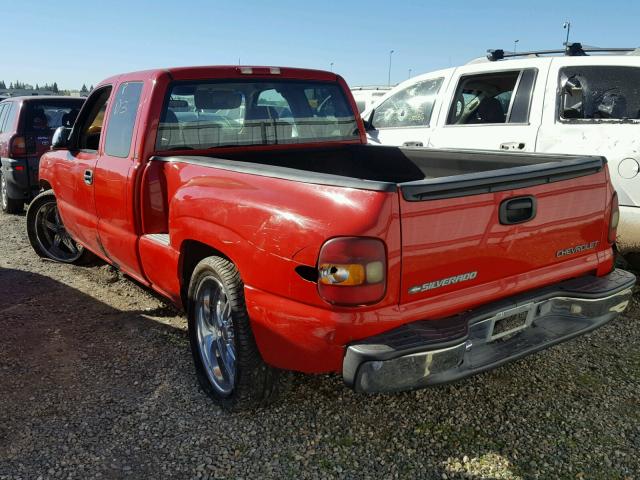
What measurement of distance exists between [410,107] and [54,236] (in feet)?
13.6

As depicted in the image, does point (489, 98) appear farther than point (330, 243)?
Yes

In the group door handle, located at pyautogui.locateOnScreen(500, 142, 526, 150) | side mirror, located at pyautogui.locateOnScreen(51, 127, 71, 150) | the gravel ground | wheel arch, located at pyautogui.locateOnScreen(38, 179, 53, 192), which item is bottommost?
the gravel ground

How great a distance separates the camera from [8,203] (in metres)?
8.02

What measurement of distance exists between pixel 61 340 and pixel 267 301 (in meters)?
2.16

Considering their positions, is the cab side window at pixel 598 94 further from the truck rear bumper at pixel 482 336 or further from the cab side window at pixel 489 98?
the truck rear bumper at pixel 482 336

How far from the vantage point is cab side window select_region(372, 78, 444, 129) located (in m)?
6.01

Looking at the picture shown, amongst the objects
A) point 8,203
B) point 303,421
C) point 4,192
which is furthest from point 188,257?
point 4,192

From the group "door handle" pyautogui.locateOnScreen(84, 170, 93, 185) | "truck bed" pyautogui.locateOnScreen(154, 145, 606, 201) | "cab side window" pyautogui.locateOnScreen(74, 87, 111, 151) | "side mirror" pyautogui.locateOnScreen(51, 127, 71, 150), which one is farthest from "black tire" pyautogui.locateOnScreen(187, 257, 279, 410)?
"side mirror" pyautogui.locateOnScreen(51, 127, 71, 150)

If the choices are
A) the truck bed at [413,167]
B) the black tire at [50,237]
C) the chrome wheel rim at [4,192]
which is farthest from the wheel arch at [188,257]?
the chrome wheel rim at [4,192]

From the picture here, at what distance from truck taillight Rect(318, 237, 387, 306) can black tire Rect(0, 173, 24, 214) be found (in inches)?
281

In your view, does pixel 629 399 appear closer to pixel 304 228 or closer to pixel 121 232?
pixel 304 228

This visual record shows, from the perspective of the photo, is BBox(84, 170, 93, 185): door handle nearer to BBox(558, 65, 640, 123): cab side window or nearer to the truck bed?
the truck bed

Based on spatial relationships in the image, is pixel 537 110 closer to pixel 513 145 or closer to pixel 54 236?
pixel 513 145

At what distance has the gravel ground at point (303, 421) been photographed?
2.54m
